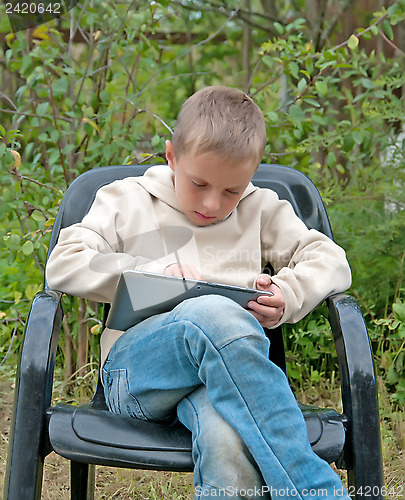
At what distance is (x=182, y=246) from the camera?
69.5 inches

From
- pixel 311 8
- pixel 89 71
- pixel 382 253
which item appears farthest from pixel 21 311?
pixel 311 8

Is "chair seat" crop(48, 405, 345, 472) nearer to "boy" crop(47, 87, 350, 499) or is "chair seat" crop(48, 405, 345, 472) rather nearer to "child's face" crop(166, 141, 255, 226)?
"boy" crop(47, 87, 350, 499)

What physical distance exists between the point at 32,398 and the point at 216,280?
517 mm

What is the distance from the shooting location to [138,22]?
2494 millimetres

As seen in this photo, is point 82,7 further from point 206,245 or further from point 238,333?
point 238,333

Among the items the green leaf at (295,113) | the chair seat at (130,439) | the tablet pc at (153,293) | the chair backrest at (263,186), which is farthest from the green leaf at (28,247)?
the green leaf at (295,113)

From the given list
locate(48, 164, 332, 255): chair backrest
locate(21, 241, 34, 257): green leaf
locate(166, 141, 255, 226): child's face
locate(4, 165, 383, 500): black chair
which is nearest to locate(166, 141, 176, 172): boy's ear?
locate(166, 141, 255, 226): child's face

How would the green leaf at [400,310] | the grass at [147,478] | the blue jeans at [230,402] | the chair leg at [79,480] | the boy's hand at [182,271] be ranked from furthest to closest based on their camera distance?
1. the green leaf at [400,310]
2. the grass at [147,478]
3. the chair leg at [79,480]
4. the boy's hand at [182,271]
5. the blue jeans at [230,402]

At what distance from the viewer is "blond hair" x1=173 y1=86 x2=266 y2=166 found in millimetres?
1564

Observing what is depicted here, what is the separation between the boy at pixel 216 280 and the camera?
1.31 metres

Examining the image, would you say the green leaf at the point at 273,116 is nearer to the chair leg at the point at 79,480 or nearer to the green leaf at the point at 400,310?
the green leaf at the point at 400,310

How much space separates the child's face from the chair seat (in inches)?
20.0

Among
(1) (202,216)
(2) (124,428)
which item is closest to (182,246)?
(1) (202,216)

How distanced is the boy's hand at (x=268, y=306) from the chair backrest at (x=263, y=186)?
0.36 m
